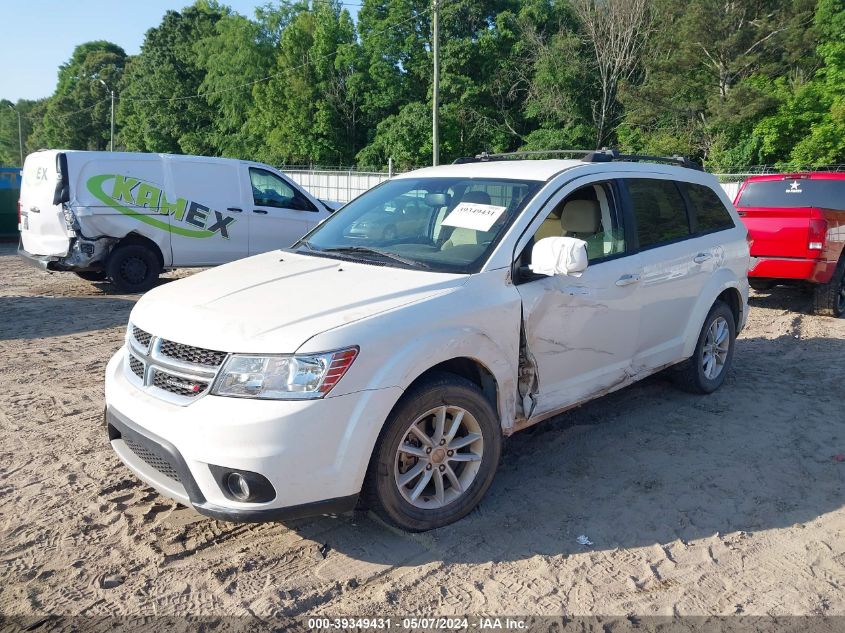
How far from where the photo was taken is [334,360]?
297 centimetres

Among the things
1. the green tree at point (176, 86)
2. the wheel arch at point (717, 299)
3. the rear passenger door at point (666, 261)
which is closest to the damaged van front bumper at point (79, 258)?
the rear passenger door at point (666, 261)

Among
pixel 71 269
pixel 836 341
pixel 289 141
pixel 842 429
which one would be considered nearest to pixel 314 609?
pixel 842 429

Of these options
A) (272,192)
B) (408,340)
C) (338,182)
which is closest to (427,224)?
(408,340)

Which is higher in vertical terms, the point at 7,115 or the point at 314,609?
the point at 7,115

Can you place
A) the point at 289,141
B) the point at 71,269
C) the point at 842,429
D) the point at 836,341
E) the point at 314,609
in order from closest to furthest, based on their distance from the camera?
the point at 314,609 < the point at 842,429 < the point at 836,341 < the point at 71,269 < the point at 289,141

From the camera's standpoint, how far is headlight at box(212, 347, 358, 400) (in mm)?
2949

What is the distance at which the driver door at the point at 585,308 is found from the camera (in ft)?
12.9

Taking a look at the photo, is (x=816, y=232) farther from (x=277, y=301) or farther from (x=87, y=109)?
(x=87, y=109)

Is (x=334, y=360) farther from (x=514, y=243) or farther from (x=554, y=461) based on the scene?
(x=554, y=461)

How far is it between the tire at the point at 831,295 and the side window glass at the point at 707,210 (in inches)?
155

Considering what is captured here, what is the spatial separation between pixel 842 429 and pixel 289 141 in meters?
52.2

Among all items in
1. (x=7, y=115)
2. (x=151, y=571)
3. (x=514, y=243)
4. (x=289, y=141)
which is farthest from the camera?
(x=7, y=115)

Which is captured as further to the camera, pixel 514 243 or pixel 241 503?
pixel 514 243

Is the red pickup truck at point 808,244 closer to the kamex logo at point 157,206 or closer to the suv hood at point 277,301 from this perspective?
the suv hood at point 277,301
